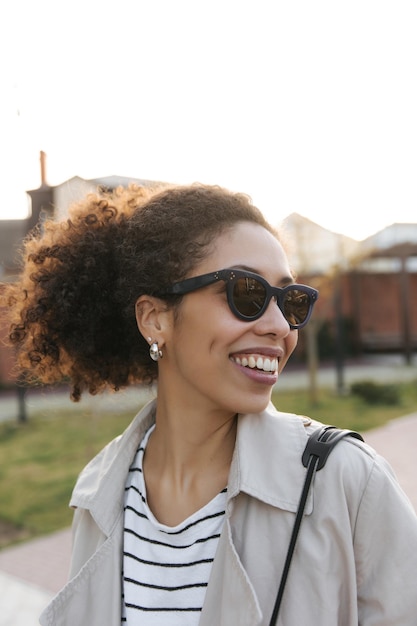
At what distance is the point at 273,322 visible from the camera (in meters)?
1.50

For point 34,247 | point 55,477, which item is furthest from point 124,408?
point 34,247

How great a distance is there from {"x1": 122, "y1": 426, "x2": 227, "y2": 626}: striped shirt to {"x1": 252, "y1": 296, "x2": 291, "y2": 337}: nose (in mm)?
430

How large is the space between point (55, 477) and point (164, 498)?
586 centimetres

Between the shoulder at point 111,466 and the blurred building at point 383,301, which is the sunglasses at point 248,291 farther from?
the blurred building at point 383,301

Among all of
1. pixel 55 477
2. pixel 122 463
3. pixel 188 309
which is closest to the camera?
pixel 188 309

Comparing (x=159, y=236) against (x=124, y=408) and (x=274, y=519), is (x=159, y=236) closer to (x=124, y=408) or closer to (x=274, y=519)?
(x=274, y=519)

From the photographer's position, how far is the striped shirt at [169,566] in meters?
1.46

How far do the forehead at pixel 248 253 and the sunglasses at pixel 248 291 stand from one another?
0.13 feet

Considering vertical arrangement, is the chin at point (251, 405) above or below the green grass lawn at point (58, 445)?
above

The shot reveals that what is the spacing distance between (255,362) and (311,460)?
0.26m

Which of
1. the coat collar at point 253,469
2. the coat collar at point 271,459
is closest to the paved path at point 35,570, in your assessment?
the coat collar at point 253,469

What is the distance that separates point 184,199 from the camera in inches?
66.6

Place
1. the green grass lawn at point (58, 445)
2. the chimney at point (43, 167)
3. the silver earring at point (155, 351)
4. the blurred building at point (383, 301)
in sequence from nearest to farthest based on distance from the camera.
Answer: the silver earring at point (155, 351) < the chimney at point (43, 167) < the green grass lawn at point (58, 445) < the blurred building at point (383, 301)

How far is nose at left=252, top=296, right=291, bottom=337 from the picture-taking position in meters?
1.49
